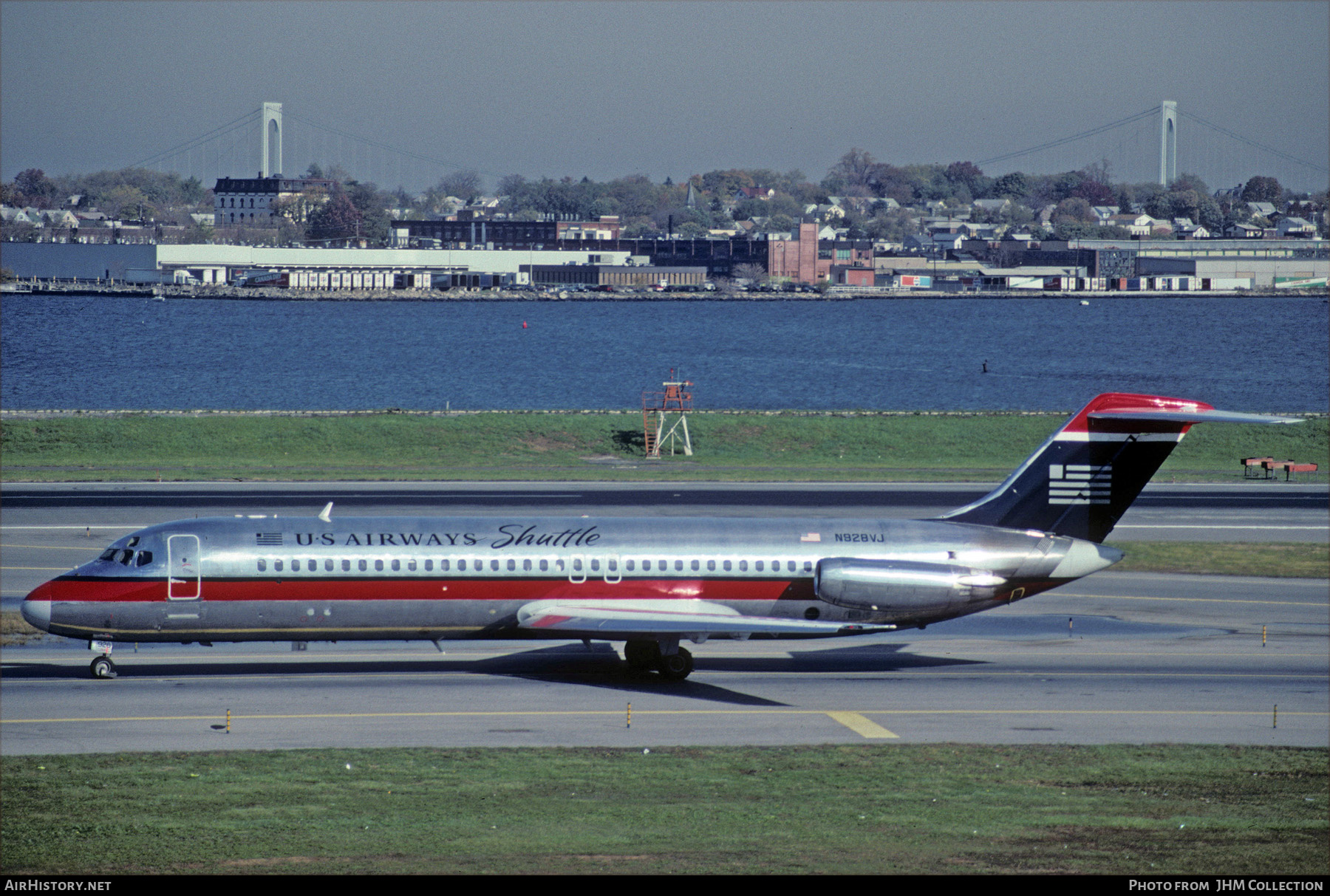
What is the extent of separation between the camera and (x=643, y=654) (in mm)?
33500

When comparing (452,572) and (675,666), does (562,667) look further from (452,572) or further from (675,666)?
(452,572)

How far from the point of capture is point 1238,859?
20.5 metres

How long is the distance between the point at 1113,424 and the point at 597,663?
46.0 ft

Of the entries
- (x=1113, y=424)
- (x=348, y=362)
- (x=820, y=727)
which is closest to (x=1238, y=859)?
(x=820, y=727)

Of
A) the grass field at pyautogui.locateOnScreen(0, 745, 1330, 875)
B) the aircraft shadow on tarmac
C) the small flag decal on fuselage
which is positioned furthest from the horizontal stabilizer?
the grass field at pyautogui.locateOnScreen(0, 745, 1330, 875)

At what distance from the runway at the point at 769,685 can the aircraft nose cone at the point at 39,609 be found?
1.52 metres

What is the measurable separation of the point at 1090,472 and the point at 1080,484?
1.28ft

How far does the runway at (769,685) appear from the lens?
28188 mm

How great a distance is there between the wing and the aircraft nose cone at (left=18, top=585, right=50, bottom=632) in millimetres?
10602

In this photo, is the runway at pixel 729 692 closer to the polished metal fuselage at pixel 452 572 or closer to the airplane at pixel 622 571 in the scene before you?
the airplane at pixel 622 571

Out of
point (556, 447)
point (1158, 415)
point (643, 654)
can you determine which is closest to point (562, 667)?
point (643, 654)

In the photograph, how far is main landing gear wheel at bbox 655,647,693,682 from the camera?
32719mm

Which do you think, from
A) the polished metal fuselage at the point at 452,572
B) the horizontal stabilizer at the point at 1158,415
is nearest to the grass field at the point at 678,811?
the polished metal fuselage at the point at 452,572
